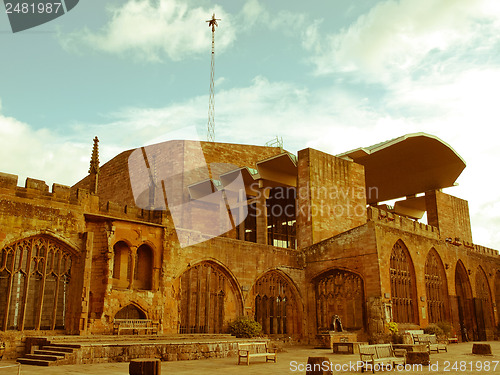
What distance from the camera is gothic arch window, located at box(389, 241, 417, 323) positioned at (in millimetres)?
21375

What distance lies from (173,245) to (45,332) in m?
5.42

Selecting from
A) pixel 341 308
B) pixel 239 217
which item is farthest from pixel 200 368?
pixel 239 217

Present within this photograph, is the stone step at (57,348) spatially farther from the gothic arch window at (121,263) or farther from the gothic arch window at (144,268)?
the gothic arch window at (144,268)

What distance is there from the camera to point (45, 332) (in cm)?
1448

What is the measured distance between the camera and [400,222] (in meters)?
23.2

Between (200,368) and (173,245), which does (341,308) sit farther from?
(200,368)

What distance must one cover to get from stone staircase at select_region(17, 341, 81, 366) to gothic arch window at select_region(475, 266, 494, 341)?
22838mm

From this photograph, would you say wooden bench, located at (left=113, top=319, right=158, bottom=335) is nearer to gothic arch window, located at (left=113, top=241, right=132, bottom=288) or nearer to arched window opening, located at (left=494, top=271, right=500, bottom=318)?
gothic arch window, located at (left=113, top=241, right=132, bottom=288)

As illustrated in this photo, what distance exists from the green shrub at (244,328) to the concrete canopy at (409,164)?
41.8 feet

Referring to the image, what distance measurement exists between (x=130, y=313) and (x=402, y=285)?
12.3 m

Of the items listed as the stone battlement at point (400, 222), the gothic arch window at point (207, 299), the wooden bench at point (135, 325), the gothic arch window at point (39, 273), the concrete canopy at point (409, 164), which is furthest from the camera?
the concrete canopy at point (409, 164)

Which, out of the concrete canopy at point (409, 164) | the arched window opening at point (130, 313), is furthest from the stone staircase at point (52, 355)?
the concrete canopy at point (409, 164)

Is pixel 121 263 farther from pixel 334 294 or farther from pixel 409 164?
pixel 409 164

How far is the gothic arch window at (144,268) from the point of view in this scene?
17.4 m
